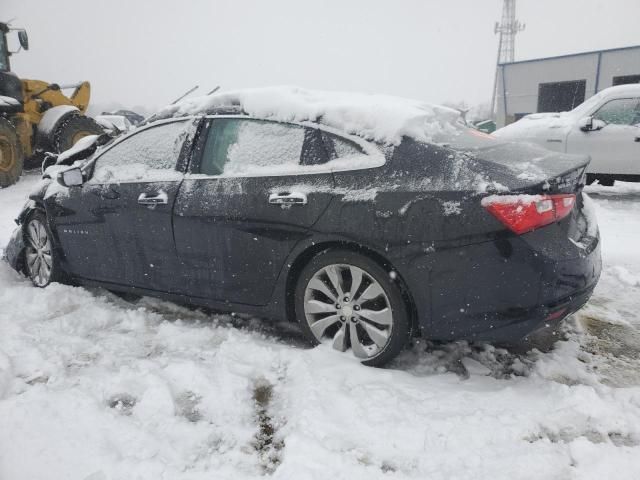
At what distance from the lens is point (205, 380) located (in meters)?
2.59

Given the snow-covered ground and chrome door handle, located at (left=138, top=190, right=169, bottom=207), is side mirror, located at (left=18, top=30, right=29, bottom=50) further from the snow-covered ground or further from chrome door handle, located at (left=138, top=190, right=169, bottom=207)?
chrome door handle, located at (left=138, top=190, right=169, bottom=207)

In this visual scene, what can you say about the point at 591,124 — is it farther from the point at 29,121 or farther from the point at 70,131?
the point at 29,121

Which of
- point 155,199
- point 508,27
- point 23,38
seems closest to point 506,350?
point 155,199

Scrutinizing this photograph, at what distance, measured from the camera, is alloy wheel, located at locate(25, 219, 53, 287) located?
406cm

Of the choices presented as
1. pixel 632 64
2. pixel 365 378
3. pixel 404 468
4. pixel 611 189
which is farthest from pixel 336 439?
pixel 632 64

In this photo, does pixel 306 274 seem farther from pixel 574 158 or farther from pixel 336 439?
pixel 574 158

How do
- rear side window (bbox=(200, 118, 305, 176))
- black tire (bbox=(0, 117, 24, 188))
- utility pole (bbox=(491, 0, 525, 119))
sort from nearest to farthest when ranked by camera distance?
1. rear side window (bbox=(200, 118, 305, 176))
2. black tire (bbox=(0, 117, 24, 188))
3. utility pole (bbox=(491, 0, 525, 119))

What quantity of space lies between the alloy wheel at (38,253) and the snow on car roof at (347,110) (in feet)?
5.55

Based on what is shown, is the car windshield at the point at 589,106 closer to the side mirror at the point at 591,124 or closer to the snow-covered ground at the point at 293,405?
the side mirror at the point at 591,124

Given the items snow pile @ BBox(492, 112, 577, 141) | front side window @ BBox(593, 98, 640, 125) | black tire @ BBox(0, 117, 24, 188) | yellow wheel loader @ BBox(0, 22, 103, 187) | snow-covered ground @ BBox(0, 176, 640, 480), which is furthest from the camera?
yellow wheel loader @ BBox(0, 22, 103, 187)

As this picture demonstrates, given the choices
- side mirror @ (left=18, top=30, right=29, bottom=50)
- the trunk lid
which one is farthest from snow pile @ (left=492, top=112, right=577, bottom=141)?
side mirror @ (left=18, top=30, right=29, bottom=50)

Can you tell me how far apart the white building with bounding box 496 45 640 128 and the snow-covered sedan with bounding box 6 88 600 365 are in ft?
58.8

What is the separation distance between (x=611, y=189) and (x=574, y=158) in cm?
698

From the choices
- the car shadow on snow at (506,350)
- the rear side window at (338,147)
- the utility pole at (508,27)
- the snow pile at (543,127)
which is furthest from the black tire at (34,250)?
the utility pole at (508,27)
